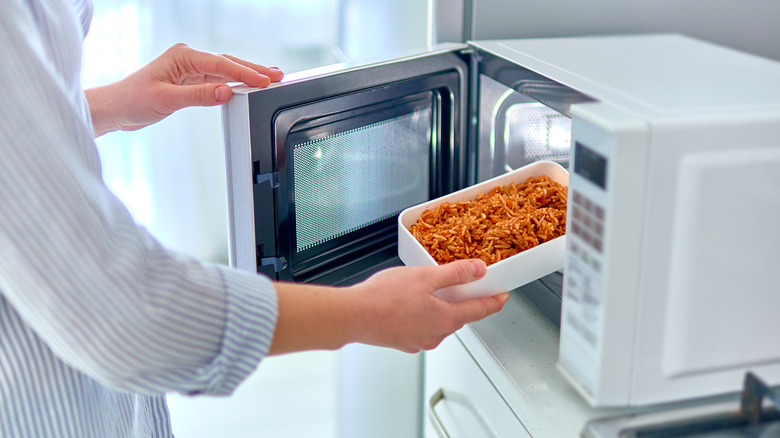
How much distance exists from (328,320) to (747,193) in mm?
399

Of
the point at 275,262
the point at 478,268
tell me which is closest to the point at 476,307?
the point at 478,268

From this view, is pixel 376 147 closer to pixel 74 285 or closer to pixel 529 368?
pixel 529 368

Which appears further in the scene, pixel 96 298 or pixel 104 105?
pixel 104 105

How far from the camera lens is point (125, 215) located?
0.58 metres

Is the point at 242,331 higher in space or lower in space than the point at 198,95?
lower

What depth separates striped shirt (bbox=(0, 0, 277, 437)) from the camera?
1.64 feet

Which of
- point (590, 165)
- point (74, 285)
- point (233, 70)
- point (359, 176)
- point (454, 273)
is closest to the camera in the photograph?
point (74, 285)

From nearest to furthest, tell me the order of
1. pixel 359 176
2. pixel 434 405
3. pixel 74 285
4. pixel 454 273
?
pixel 74 285
pixel 454 273
pixel 359 176
pixel 434 405

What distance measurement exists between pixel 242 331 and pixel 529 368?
39 cm

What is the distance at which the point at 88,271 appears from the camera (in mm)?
525

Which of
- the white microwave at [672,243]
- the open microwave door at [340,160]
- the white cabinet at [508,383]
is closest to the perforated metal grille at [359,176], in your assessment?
the open microwave door at [340,160]

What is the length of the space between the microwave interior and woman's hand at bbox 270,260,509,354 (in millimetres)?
203

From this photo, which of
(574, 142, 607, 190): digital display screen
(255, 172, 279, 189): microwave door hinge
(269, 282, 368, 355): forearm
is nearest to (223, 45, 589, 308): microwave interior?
(255, 172, 279, 189): microwave door hinge

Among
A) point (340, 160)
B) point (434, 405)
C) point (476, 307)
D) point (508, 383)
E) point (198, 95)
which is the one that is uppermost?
point (198, 95)
